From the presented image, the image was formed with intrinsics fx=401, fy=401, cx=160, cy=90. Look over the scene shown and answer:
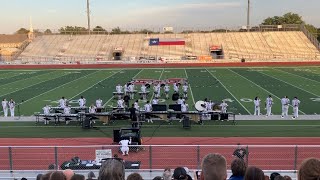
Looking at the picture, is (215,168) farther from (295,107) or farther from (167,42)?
(167,42)

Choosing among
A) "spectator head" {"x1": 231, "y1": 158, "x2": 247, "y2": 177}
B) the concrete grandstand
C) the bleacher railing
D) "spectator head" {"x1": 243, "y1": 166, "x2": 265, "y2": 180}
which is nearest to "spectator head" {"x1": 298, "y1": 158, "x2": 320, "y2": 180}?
"spectator head" {"x1": 243, "y1": 166, "x2": 265, "y2": 180}

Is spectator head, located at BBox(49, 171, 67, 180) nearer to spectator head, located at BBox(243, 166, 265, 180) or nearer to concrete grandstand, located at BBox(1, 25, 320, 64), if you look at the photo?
spectator head, located at BBox(243, 166, 265, 180)

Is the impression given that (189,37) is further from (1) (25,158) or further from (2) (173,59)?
(1) (25,158)

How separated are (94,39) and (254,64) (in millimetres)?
33624

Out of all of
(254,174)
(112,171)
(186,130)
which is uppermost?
(112,171)

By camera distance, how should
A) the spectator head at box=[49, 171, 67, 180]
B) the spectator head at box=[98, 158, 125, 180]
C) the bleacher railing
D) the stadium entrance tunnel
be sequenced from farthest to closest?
the stadium entrance tunnel
the bleacher railing
the spectator head at box=[49, 171, 67, 180]
the spectator head at box=[98, 158, 125, 180]

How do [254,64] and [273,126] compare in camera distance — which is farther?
[254,64]

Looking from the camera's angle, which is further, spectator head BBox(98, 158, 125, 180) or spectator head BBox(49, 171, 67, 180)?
spectator head BBox(49, 171, 67, 180)

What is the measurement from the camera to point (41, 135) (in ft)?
57.9

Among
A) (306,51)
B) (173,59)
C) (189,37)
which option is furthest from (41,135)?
(189,37)

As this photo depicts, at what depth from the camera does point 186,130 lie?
18.2 meters

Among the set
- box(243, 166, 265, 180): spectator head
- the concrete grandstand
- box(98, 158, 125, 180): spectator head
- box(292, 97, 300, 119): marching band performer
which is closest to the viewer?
box(98, 158, 125, 180): spectator head

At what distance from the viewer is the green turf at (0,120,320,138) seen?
56.7ft

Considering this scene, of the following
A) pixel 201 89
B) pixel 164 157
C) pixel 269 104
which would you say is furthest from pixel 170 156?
pixel 201 89
